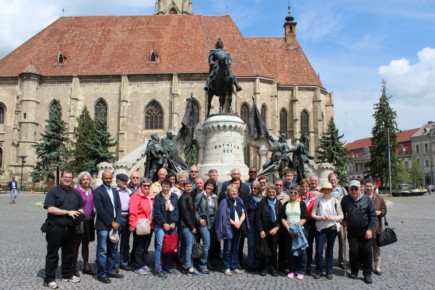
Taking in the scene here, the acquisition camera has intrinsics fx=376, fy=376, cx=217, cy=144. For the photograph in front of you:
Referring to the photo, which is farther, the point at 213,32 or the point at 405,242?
the point at 213,32

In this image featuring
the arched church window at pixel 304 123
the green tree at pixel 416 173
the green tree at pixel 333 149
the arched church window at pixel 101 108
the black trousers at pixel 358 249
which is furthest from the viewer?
the green tree at pixel 416 173

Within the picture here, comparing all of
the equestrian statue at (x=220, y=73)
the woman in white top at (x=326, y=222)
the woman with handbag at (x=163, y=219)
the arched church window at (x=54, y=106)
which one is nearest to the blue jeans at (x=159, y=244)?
the woman with handbag at (x=163, y=219)

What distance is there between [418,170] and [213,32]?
46793 mm

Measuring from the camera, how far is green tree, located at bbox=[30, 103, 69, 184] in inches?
1352

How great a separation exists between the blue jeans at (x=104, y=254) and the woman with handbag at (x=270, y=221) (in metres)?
2.31

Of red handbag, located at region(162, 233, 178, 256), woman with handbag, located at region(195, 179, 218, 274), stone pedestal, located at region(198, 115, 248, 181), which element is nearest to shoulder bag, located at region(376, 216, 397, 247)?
woman with handbag, located at region(195, 179, 218, 274)

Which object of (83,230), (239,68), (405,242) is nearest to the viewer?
(83,230)

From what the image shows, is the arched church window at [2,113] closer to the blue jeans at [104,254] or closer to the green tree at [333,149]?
the green tree at [333,149]

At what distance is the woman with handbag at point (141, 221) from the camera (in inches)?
234

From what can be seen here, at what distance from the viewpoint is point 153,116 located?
38.0 meters

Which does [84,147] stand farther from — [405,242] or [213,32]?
[405,242]

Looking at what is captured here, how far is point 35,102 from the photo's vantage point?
3778cm

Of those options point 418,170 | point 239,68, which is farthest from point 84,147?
point 418,170

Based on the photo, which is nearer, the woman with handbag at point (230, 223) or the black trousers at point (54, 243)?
the black trousers at point (54, 243)
